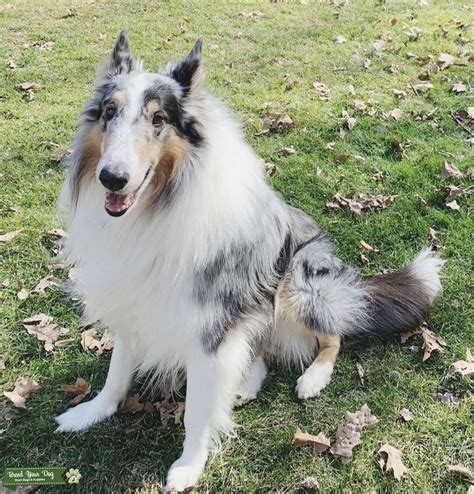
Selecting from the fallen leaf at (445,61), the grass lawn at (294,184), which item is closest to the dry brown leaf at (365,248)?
the grass lawn at (294,184)

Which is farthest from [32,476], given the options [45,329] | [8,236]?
[8,236]

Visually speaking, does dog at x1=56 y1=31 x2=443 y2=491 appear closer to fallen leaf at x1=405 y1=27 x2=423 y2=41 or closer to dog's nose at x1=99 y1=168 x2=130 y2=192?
dog's nose at x1=99 y1=168 x2=130 y2=192

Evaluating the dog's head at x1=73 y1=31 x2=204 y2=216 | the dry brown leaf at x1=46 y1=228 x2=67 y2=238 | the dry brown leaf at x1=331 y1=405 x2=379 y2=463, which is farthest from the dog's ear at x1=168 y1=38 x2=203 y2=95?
the dry brown leaf at x1=46 y1=228 x2=67 y2=238

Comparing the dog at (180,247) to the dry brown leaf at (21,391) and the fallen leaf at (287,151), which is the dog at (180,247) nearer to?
the dry brown leaf at (21,391)

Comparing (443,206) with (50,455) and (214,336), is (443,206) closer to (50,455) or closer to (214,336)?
(214,336)

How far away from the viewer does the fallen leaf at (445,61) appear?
6695mm

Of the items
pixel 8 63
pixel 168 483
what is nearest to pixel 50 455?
pixel 168 483

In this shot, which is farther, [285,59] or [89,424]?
[285,59]

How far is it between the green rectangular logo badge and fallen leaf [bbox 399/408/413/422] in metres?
1.92

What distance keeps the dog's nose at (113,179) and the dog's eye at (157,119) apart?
0.34m

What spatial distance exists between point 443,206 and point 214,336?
2873 mm

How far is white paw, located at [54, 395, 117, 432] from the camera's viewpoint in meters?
3.04

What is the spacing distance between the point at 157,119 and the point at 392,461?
7.05ft

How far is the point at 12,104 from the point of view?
20.7 feet
